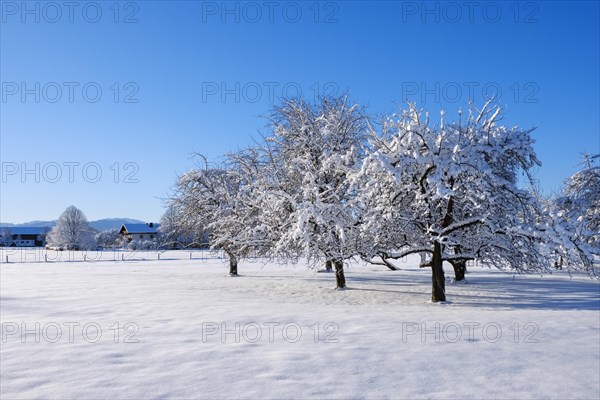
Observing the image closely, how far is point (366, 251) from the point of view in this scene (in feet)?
58.4

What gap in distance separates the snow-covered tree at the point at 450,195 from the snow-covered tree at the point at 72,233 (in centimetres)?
9892

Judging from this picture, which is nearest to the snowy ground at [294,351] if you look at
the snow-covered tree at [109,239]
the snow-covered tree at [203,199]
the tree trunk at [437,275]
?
the tree trunk at [437,275]

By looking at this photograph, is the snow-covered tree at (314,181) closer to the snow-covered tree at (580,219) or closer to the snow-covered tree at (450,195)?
the snow-covered tree at (450,195)

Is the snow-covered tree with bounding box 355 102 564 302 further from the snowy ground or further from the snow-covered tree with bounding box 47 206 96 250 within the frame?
the snow-covered tree with bounding box 47 206 96 250

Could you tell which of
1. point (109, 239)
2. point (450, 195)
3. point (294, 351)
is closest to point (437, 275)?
point (450, 195)

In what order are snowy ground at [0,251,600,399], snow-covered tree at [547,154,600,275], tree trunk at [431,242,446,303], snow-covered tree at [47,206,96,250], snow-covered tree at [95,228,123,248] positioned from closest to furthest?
snowy ground at [0,251,600,399], snow-covered tree at [547,154,600,275], tree trunk at [431,242,446,303], snow-covered tree at [47,206,96,250], snow-covered tree at [95,228,123,248]

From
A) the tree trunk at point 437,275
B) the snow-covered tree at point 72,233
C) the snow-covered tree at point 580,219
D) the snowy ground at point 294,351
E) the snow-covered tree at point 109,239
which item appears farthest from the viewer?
the snow-covered tree at point 109,239

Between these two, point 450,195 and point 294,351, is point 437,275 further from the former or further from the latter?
point 294,351

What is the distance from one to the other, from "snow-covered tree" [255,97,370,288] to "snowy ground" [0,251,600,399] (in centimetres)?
364

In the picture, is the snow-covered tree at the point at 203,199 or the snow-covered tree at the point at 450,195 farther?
the snow-covered tree at the point at 203,199

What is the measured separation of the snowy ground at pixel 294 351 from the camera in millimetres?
6246

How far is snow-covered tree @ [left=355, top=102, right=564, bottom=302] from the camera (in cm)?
1500

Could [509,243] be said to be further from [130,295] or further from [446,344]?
[130,295]

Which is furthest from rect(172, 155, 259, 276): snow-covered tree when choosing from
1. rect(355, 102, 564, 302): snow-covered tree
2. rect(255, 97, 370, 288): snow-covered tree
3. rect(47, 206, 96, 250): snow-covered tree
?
rect(47, 206, 96, 250): snow-covered tree
